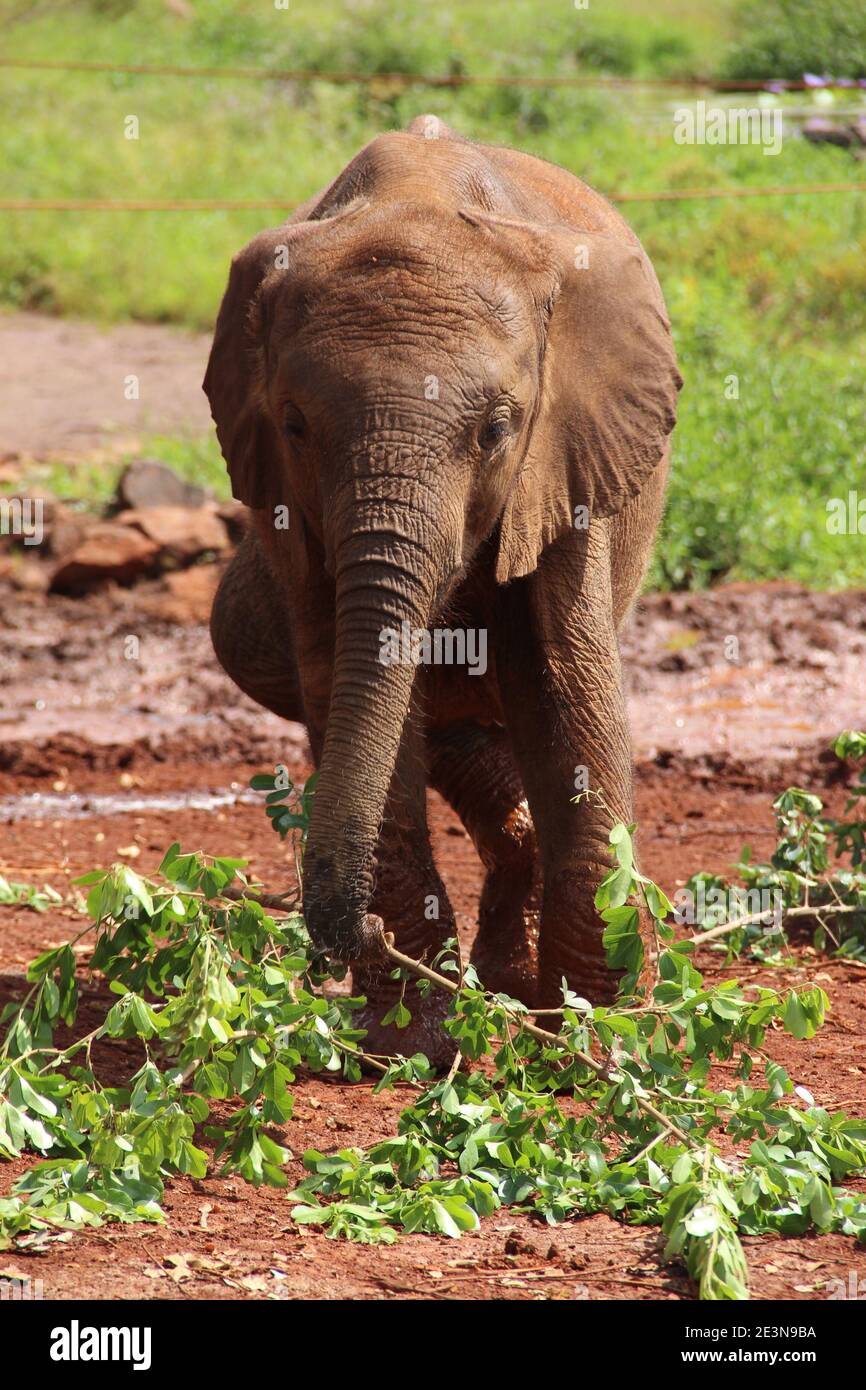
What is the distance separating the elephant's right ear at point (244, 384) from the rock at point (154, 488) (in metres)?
6.64

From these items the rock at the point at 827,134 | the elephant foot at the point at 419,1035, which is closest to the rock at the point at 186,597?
the elephant foot at the point at 419,1035

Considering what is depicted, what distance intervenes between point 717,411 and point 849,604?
3112mm

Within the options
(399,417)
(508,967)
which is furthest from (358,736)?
(508,967)

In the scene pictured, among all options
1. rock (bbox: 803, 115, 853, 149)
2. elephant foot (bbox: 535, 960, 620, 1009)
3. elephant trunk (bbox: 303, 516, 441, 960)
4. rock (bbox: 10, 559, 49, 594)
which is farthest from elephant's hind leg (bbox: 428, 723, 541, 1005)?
rock (bbox: 803, 115, 853, 149)

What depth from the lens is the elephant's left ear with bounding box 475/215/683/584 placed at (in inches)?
186

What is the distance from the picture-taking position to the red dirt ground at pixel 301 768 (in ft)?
12.3

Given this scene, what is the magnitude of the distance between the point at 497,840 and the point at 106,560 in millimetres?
5640

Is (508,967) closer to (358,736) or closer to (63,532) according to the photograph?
(358,736)

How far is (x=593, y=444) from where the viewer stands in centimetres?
491

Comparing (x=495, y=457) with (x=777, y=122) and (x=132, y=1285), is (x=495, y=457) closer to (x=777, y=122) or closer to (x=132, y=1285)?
(x=132, y=1285)

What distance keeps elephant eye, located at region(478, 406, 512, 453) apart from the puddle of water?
14.8 ft

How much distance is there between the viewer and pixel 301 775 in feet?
30.8

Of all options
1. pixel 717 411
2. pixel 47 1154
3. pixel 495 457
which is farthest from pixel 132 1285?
pixel 717 411

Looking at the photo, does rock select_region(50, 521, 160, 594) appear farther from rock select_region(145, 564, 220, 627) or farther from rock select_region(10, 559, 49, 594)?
rock select_region(145, 564, 220, 627)
